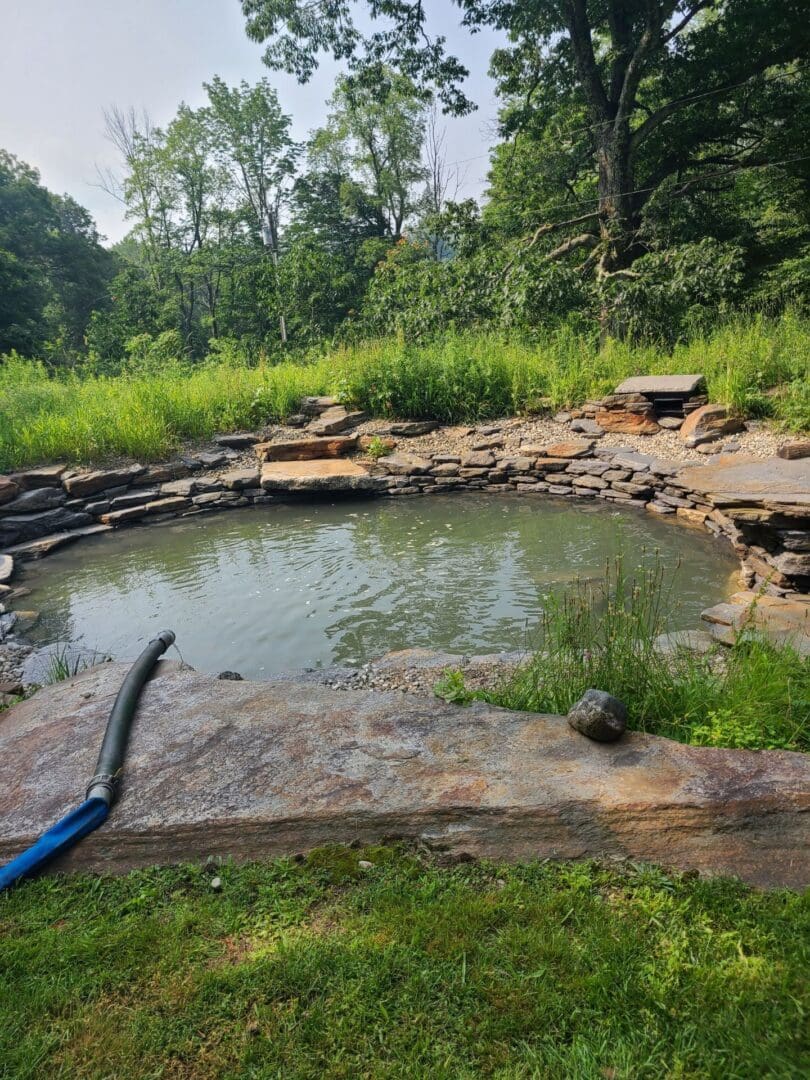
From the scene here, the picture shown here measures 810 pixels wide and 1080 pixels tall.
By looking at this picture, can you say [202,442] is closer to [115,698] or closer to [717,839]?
[115,698]

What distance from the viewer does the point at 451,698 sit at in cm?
283

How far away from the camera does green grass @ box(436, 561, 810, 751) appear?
239 centimetres

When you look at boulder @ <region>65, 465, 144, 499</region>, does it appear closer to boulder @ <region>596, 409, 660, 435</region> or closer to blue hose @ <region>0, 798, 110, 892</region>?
boulder @ <region>596, 409, 660, 435</region>

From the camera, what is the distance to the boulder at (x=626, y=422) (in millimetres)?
7793

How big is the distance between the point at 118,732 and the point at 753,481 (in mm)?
4705

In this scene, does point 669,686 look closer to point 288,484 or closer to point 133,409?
point 288,484

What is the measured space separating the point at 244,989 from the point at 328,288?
19.8 metres

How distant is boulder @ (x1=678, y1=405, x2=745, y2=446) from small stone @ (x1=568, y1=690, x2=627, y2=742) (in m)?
5.54

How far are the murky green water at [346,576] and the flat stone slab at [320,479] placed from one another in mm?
350

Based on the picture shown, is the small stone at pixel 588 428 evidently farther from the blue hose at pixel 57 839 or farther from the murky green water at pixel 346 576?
the blue hose at pixel 57 839

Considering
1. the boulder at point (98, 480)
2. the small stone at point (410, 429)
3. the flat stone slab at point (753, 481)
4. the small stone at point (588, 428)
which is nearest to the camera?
the flat stone slab at point (753, 481)

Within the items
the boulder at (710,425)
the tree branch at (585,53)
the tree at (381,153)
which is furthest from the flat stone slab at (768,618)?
the tree at (381,153)

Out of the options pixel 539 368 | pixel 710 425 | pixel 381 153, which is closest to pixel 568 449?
pixel 710 425

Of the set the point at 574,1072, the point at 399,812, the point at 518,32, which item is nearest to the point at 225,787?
the point at 399,812
